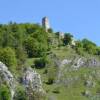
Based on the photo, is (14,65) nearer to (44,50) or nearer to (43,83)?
(43,83)

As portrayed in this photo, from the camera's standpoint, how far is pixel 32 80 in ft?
442

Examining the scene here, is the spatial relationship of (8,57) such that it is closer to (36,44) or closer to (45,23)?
(36,44)

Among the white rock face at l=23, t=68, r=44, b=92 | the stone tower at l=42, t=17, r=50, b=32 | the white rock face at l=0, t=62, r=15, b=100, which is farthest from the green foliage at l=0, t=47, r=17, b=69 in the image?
the stone tower at l=42, t=17, r=50, b=32

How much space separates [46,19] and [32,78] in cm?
5827

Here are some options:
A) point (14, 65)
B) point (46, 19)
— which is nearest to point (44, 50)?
point (14, 65)

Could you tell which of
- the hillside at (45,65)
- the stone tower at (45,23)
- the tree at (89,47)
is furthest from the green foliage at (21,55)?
the stone tower at (45,23)

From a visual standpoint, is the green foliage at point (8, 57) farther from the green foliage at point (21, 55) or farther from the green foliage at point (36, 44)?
the green foliage at point (36, 44)

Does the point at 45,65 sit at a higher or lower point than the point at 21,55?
lower

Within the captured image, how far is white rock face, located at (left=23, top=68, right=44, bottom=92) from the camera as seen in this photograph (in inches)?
5241

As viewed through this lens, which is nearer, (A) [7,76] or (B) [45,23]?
(A) [7,76]

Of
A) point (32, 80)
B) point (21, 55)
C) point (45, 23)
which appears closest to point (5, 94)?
point (32, 80)

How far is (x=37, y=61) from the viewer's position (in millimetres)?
149500

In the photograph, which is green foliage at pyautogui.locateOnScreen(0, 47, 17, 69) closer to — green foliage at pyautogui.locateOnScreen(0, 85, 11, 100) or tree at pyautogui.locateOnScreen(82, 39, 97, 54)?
green foliage at pyautogui.locateOnScreen(0, 85, 11, 100)

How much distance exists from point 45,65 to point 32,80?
14414 millimetres
